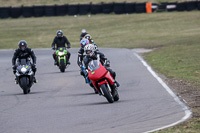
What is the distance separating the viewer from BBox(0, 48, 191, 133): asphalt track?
373 inches

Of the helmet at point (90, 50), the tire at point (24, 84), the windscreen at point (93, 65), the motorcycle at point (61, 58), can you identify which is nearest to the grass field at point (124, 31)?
the motorcycle at point (61, 58)

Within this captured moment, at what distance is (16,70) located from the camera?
14984 millimetres

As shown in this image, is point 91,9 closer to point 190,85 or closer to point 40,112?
point 190,85

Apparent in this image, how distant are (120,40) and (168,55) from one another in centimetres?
1447

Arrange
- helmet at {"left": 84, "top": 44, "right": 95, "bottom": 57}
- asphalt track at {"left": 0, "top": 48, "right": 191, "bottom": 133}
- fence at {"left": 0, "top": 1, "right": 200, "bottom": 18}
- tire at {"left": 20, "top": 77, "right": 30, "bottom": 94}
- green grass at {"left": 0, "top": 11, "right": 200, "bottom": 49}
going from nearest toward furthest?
asphalt track at {"left": 0, "top": 48, "right": 191, "bottom": 133} → helmet at {"left": 84, "top": 44, "right": 95, "bottom": 57} → tire at {"left": 20, "top": 77, "right": 30, "bottom": 94} → green grass at {"left": 0, "top": 11, "right": 200, "bottom": 49} → fence at {"left": 0, "top": 1, "right": 200, "bottom": 18}

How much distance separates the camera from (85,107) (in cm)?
1185

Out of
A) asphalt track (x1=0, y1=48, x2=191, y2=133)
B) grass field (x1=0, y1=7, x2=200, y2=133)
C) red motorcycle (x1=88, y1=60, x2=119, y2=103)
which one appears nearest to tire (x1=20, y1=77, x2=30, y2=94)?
asphalt track (x1=0, y1=48, x2=191, y2=133)

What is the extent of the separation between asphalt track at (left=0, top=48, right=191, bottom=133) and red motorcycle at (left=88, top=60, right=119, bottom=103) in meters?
0.22

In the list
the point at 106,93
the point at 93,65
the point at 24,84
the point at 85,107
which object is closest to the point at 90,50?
the point at 93,65

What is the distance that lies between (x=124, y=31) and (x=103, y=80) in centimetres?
3436

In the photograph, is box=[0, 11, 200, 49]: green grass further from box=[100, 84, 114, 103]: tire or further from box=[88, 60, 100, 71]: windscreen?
box=[100, 84, 114, 103]: tire

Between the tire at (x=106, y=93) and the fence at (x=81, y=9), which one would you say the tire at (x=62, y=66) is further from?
the fence at (x=81, y=9)

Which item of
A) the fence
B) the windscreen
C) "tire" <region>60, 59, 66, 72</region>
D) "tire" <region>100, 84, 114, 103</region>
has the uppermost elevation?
the windscreen

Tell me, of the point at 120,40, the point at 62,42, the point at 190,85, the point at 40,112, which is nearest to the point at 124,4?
the point at 120,40
